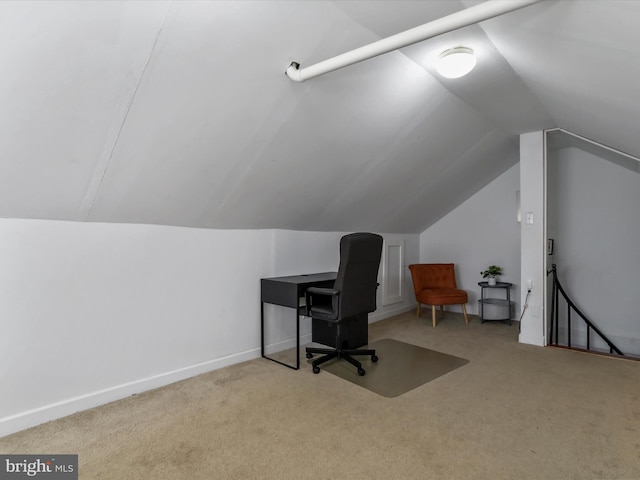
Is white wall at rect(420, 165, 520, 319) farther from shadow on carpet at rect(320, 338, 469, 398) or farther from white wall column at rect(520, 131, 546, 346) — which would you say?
shadow on carpet at rect(320, 338, 469, 398)

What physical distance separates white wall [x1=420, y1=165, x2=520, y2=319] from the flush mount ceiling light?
10.8ft

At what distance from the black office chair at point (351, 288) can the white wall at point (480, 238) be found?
9.33 feet

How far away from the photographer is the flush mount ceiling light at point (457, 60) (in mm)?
2418

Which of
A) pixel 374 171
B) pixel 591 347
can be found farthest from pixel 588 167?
pixel 374 171

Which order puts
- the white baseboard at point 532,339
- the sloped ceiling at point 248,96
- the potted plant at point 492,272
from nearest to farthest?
the sloped ceiling at point 248,96, the white baseboard at point 532,339, the potted plant at point 492,272

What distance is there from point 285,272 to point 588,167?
403 cm

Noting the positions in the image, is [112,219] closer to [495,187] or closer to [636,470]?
[636,470]

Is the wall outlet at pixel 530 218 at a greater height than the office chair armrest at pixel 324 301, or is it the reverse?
the wall outlet at pixel 530 218

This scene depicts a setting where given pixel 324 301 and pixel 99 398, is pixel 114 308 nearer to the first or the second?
pixel 99 398

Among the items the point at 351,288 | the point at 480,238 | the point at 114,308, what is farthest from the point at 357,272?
the point at 480,238

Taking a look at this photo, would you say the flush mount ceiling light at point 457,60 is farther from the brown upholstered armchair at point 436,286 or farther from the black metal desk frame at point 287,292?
the brown upholstered armchair at point 436,286

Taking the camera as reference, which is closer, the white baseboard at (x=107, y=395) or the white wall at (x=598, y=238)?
the white baseboard at (x=107, y=395)

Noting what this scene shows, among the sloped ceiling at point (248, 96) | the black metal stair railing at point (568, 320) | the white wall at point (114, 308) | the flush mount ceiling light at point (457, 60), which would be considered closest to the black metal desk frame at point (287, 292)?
the white wall at point (114, 308)

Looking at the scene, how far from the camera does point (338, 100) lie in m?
2.71
